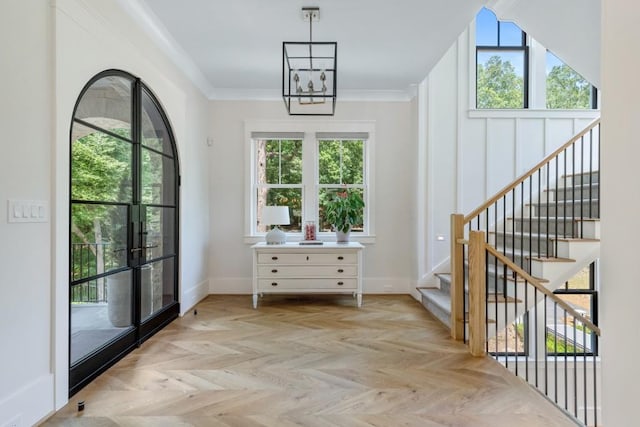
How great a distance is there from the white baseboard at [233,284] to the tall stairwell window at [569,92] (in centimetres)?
473

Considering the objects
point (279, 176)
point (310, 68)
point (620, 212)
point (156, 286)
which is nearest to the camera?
point (620, 212)

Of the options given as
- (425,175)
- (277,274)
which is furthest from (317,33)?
(277,274)

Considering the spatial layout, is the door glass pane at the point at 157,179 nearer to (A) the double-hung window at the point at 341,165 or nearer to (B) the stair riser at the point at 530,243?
(A) the double-hung window at the point at 341,165

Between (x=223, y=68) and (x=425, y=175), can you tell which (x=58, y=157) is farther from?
(x=425, y=175)

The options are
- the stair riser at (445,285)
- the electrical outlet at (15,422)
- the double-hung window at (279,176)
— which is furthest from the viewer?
the double-hung window at (279,176)

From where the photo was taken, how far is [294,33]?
11.6 ft

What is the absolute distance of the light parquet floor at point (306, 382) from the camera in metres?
2.11

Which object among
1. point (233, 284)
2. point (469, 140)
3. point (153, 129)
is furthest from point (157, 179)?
point (469, 140)

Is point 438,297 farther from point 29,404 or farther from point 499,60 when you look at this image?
point 29,404

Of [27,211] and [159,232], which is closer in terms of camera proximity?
[27,211]

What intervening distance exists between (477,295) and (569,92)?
A: 3.76 meters

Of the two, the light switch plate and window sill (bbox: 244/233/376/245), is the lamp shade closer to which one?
window sill (bbox: 244/233/376/245)

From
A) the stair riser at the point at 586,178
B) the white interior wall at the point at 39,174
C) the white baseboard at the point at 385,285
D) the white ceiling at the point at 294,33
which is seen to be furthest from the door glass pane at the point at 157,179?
the stair riser at the point at 586,178

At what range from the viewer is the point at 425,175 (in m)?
5.00
